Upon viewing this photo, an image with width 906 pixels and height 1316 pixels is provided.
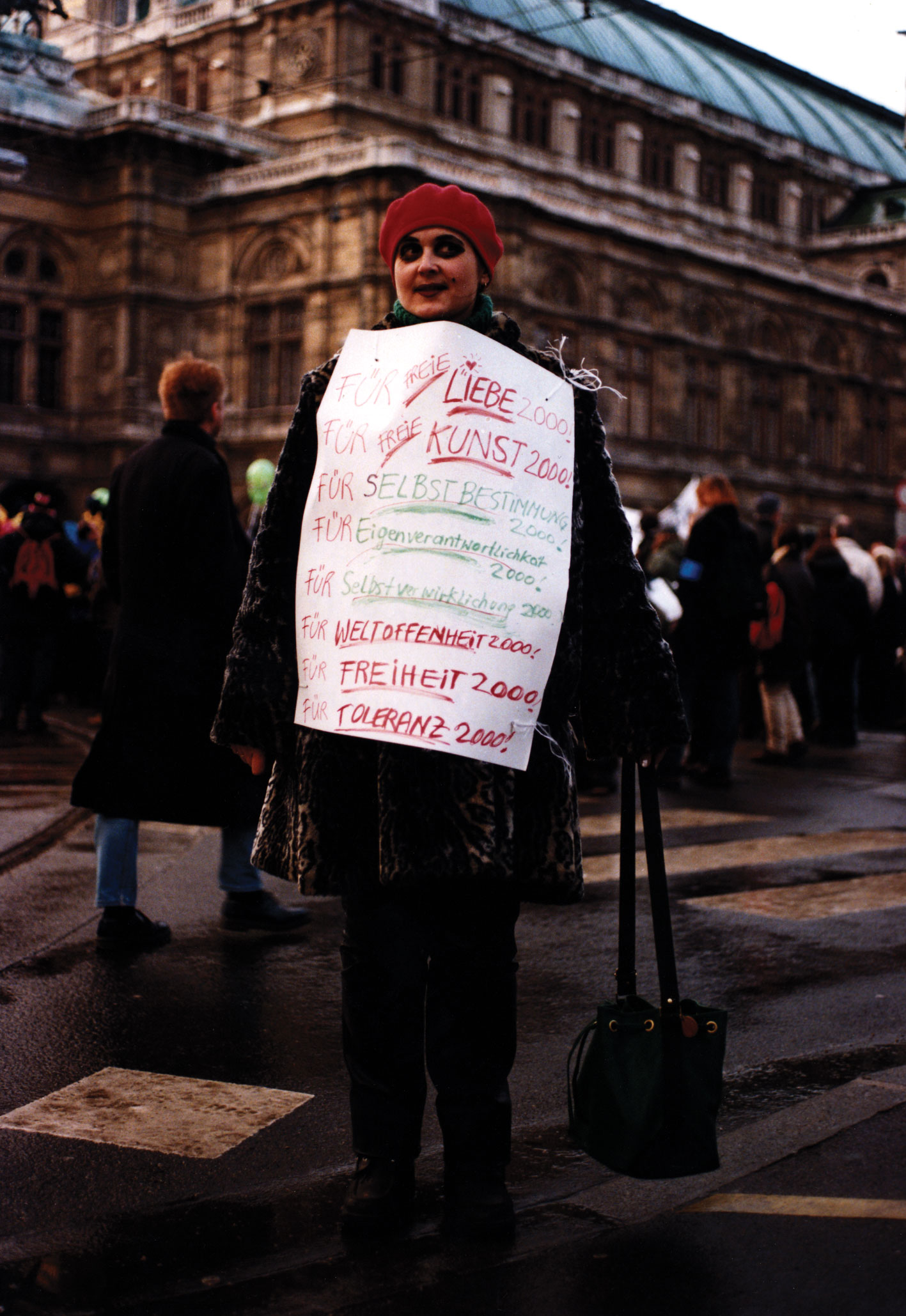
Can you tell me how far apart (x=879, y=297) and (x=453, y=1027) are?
47.8 metres

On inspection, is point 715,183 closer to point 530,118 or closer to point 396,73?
point 530,118

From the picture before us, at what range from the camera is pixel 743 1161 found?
3123mm

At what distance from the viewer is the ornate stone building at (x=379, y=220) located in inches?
1330

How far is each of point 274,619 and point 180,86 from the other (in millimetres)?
40964

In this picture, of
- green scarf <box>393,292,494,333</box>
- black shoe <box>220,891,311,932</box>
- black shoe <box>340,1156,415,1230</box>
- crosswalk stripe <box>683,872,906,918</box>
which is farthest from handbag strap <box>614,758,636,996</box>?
crosswalk stripe <box>683,872,906,918</box>

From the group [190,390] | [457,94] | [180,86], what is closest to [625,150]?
[457,94]

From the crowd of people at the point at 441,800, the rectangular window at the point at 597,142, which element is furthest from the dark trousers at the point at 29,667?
the rectangular window at the point at 597,142

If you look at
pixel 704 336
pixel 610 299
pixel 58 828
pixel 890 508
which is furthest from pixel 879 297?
pixel 58 828

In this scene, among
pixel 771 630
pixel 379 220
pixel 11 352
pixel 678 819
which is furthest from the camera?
pixel 11 352

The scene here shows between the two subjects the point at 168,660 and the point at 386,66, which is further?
the point at 386,66

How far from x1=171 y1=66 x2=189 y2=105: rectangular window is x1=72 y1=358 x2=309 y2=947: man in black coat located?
38.2m

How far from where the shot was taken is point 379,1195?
2.83 m

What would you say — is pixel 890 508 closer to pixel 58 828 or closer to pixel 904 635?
pixel 904 635

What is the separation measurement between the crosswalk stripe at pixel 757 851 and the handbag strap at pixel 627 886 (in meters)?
3.34
